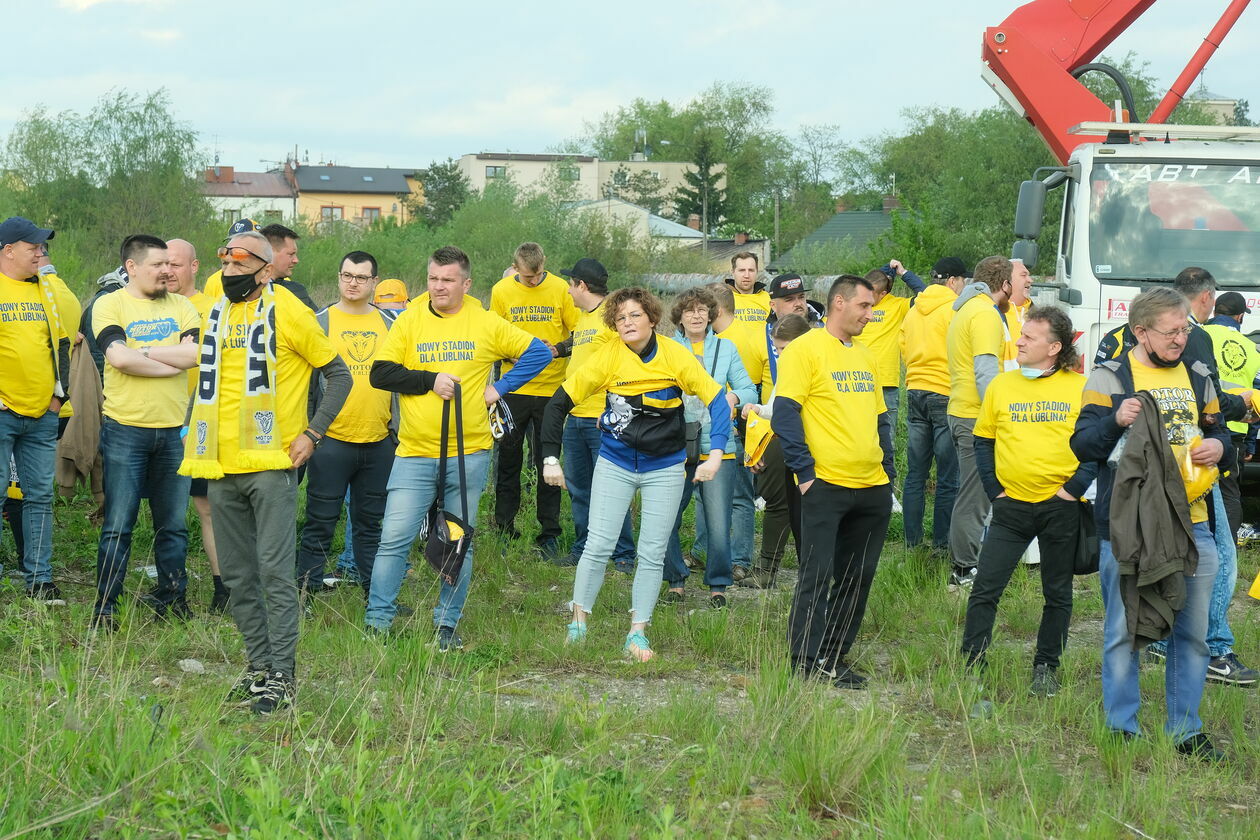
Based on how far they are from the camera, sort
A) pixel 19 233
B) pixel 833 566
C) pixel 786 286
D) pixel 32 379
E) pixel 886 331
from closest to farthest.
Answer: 1. pixel 833 566
2. pixel 19 233
3. pixel 32 379
4. pixel 786 286
5. pixel 886 331

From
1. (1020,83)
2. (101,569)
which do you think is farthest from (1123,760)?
(1020,83)

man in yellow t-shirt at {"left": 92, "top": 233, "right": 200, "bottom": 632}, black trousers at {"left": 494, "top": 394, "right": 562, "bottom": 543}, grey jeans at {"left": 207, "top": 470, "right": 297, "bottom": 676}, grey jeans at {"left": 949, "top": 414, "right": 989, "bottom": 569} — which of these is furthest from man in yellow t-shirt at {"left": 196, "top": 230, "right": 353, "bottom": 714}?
grey jeans at {"left": 949, "top": 414, "right": 989, "bottom": 569}

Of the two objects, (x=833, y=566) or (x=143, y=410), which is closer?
(x=833, y=566)

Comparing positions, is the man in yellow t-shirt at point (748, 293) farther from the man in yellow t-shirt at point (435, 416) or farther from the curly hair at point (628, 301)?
the man in yellow t-shirt at point (435, 416)

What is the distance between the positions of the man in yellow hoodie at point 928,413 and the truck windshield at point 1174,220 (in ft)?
5.09

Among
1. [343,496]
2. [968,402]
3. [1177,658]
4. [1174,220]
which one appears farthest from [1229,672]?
[343,496]

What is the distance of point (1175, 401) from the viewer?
5.26 metres

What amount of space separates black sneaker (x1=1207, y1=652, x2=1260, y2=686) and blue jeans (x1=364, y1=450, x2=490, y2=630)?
3.89m

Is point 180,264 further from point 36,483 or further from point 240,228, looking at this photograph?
point 36,483

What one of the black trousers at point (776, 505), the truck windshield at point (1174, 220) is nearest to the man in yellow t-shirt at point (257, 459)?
the black trousers at point (776, 505)

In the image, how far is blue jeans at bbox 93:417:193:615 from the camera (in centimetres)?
670

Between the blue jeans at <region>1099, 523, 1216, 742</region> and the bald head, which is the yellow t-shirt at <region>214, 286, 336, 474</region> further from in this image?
the blue jeans at <region>1099, 523, 1216, 742</region>

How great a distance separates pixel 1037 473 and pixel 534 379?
430 centimetres

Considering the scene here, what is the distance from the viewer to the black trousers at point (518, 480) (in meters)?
9.23
